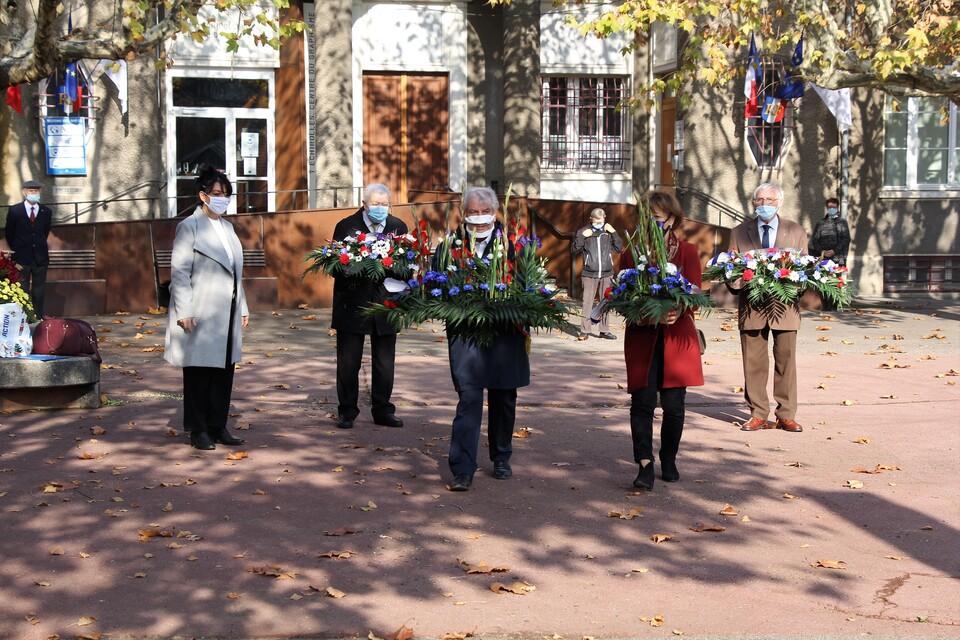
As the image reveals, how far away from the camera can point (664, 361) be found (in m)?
8.93

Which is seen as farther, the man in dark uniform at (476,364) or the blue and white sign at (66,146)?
the blue and white sign at (66,146)

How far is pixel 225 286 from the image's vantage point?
33.1 feet

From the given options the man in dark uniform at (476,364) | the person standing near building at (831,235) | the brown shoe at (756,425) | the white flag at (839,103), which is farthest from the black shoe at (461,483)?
the white flag at (839,103)

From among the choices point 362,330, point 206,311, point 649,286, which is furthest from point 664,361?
point 206,311

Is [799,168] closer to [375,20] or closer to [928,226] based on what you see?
[928,226]

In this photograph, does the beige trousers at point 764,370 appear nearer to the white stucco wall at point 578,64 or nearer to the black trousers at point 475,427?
the black trousers at point 475,427

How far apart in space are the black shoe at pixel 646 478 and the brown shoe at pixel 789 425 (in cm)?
271

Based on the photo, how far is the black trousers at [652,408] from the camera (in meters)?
8.88

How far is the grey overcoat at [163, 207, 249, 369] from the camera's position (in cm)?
993

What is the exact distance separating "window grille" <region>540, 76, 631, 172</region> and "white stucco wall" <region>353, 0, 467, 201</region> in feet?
5.78

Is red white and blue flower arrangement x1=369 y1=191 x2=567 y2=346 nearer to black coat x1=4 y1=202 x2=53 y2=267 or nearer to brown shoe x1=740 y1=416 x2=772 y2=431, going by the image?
brown shoe x1=740 y1=416 x2=772 y2=431

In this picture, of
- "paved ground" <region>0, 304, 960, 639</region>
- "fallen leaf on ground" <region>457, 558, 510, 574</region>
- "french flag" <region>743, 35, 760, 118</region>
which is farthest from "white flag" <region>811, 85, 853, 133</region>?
"fallen leaf on ground" <region>457, 558, 510, 574</region>

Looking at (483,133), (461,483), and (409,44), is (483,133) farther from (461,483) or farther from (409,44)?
(461,483)

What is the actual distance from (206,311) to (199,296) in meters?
0.12
